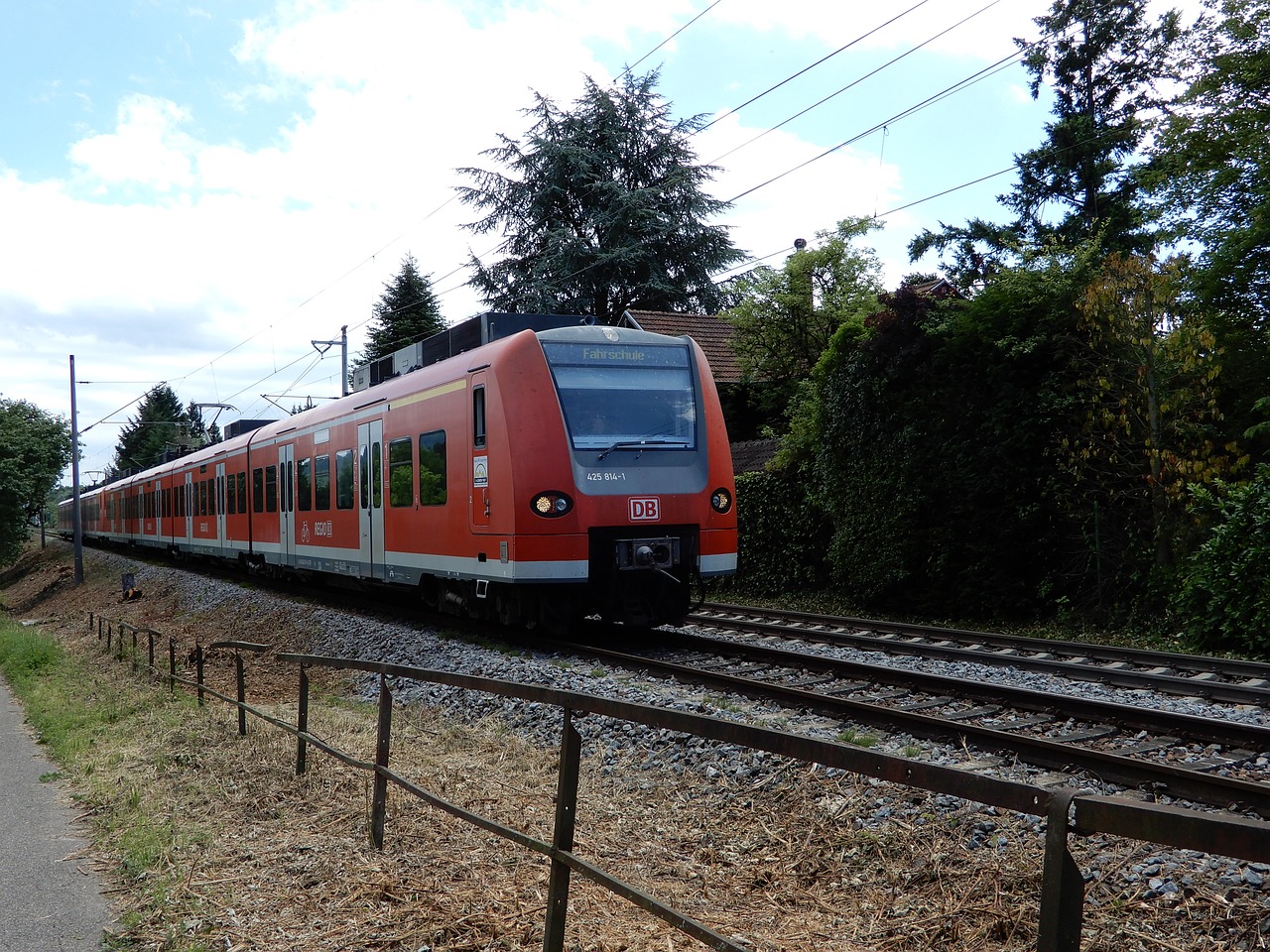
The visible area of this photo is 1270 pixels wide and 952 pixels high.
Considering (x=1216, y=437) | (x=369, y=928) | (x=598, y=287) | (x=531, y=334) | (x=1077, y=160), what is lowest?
(x=369, y=928)

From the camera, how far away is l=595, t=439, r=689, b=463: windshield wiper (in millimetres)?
10703

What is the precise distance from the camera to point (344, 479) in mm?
15484

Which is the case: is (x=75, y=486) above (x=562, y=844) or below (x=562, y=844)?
above

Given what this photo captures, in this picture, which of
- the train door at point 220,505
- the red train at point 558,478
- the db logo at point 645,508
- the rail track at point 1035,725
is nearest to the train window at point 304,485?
the red train at point 558,478

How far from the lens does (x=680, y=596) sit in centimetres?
1158

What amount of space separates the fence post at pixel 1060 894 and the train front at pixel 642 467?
8.64 m

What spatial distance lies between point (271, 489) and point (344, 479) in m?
5.45

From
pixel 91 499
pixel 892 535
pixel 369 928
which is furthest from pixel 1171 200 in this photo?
pixel 91 499

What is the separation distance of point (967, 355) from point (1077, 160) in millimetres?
18619

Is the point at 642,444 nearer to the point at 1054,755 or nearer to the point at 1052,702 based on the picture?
the point at 1052,702

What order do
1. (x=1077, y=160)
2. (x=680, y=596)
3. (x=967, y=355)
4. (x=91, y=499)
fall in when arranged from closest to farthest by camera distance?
(x=680, y=596) < (x=967, y=355) < (x=1077, y=160) < (x=91, y=499)

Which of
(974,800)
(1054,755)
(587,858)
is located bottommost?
(587,858)

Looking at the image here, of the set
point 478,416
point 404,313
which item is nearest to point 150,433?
point 404,313

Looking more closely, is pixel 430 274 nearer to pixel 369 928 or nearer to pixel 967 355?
pixel 967 355
